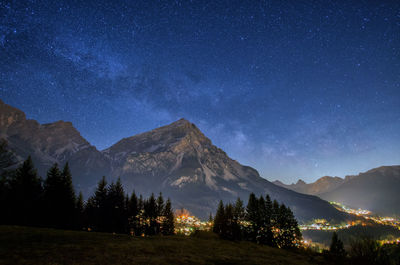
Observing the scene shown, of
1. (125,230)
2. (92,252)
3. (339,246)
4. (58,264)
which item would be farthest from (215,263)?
(339,246)

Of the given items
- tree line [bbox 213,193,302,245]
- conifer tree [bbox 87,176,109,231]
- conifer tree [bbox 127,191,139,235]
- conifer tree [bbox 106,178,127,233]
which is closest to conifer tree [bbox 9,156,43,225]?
conifer tree [bbox 87,176,109,231]

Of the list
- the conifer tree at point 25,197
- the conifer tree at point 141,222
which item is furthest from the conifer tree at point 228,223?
the conifer tree at point 25,197

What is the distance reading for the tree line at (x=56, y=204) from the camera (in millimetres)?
38094

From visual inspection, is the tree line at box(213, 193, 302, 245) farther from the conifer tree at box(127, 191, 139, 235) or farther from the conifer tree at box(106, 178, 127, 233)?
the conifer tree at box(106, 178, 127, 233)

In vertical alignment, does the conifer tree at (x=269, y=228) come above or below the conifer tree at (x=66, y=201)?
below

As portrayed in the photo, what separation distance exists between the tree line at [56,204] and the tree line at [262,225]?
2814cm

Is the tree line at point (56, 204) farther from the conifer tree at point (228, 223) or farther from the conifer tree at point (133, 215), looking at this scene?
the conifer tree at point (228, 223)

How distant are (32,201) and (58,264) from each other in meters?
35.7

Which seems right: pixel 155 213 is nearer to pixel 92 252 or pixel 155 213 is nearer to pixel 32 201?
pixel 32 201

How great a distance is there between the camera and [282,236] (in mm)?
62531

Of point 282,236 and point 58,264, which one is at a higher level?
point 58,264

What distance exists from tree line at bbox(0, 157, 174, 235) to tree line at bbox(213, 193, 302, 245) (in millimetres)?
28139

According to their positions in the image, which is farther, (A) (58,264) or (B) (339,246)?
(B) (339,246)

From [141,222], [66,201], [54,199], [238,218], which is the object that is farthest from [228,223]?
[54,199]
